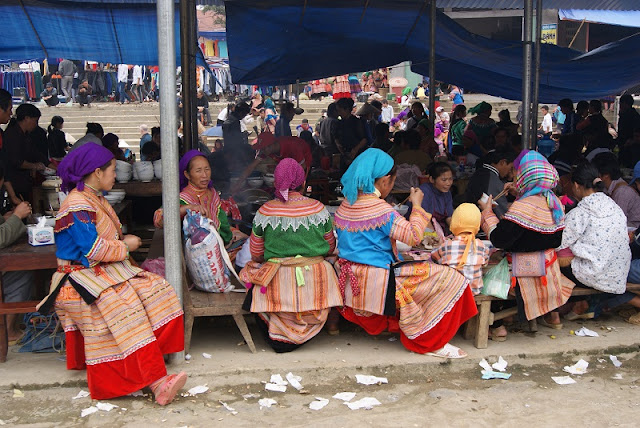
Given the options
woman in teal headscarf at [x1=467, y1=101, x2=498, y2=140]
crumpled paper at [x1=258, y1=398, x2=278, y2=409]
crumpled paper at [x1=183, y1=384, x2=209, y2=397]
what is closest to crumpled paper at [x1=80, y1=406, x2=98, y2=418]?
crumpled paper at [x1=183, y1=384, x2=209, y2=397]

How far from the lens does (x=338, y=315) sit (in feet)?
17.0

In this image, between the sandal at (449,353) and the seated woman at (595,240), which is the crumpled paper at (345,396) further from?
the seated woman at (595,240)

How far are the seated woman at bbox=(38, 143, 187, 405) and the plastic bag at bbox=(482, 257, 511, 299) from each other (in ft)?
7.02

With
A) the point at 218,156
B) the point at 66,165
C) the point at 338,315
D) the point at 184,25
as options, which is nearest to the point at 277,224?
the point at 338,315

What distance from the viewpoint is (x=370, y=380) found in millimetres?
4480

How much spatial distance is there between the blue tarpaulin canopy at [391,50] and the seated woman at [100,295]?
495 centimetres

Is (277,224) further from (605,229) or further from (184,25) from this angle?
(184,25)

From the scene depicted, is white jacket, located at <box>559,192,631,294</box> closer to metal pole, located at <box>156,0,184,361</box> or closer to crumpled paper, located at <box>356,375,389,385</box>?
crumpled paper, located at <box>356,375,389,385</box>

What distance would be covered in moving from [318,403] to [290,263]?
931 millimetres

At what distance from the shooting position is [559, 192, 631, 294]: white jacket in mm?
5004

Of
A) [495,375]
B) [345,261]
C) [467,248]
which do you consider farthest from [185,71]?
[495,375]

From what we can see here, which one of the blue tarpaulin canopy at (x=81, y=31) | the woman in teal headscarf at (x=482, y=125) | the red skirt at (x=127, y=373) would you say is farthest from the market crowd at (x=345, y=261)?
the woman in teal headscarf at (x=482, y=125)

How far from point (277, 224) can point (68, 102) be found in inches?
858

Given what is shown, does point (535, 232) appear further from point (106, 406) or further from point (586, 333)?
point (106, 406)
